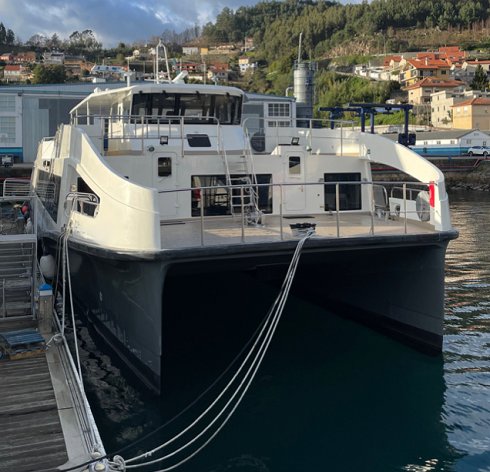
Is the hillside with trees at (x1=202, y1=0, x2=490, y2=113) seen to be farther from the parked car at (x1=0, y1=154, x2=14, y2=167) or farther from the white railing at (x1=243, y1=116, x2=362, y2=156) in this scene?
the white railing at (x1=243, y1=116, x2=362, y2=156)

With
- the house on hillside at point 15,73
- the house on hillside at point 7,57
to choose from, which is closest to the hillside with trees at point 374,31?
the house on hillside at point 15,73

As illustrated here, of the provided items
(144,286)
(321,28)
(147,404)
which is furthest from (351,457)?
(321,28)

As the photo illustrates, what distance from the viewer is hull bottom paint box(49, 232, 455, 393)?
7457mm

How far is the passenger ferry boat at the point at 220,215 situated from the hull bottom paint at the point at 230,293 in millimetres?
25

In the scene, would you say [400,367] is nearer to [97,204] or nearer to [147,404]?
[147,404]

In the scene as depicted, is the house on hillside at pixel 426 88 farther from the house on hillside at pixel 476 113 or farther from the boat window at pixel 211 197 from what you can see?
the boat window at pixel 211 197

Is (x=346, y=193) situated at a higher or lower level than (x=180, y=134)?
lower

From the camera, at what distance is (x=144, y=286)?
7383 millimetres

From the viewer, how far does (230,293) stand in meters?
12.9

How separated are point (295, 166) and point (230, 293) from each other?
362cm

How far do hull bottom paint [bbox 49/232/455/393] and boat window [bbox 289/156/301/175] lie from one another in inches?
71.4

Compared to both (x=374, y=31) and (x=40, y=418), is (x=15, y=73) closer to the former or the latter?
(x=374, y=31)

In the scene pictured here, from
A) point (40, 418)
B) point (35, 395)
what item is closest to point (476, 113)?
point (35, 395)

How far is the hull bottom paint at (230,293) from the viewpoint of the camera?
7457 millimetres
